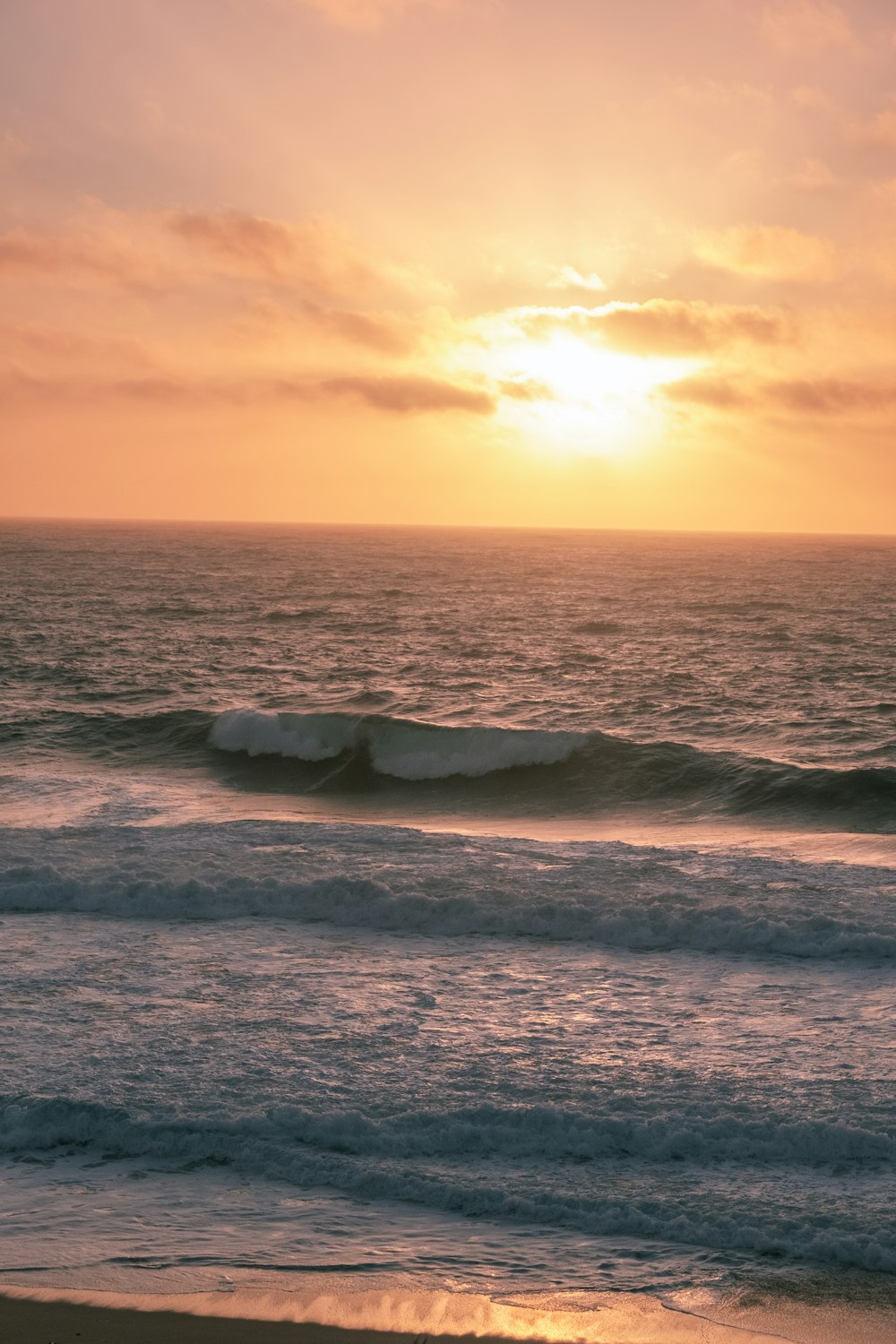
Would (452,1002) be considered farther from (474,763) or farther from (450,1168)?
(474,763)

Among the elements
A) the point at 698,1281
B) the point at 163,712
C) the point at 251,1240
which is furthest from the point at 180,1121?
the point at 163,712

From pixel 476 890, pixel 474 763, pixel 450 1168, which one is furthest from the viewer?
pixel 474 763

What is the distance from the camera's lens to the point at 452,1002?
10500 mm

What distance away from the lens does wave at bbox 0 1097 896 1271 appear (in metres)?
6.62

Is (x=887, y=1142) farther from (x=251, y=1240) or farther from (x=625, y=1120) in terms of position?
(x=251, y=1240)

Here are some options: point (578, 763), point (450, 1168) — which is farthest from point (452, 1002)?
point (578, 763)

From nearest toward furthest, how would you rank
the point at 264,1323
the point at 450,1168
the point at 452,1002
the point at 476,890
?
the point at 264,1323 → the point at 450,1168 → the point at 452,1002 → the point at 476,890

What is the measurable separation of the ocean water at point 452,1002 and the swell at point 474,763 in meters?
0.10

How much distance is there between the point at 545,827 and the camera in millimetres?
20562

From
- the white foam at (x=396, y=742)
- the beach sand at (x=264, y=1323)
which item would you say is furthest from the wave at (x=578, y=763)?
the beach sand at (x=264, y=1323)

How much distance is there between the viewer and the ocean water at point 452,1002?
664 cm

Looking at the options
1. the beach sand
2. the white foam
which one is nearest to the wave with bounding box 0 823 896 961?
the beach sand

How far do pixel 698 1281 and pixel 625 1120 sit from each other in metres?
1.69

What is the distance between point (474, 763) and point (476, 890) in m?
11.5
